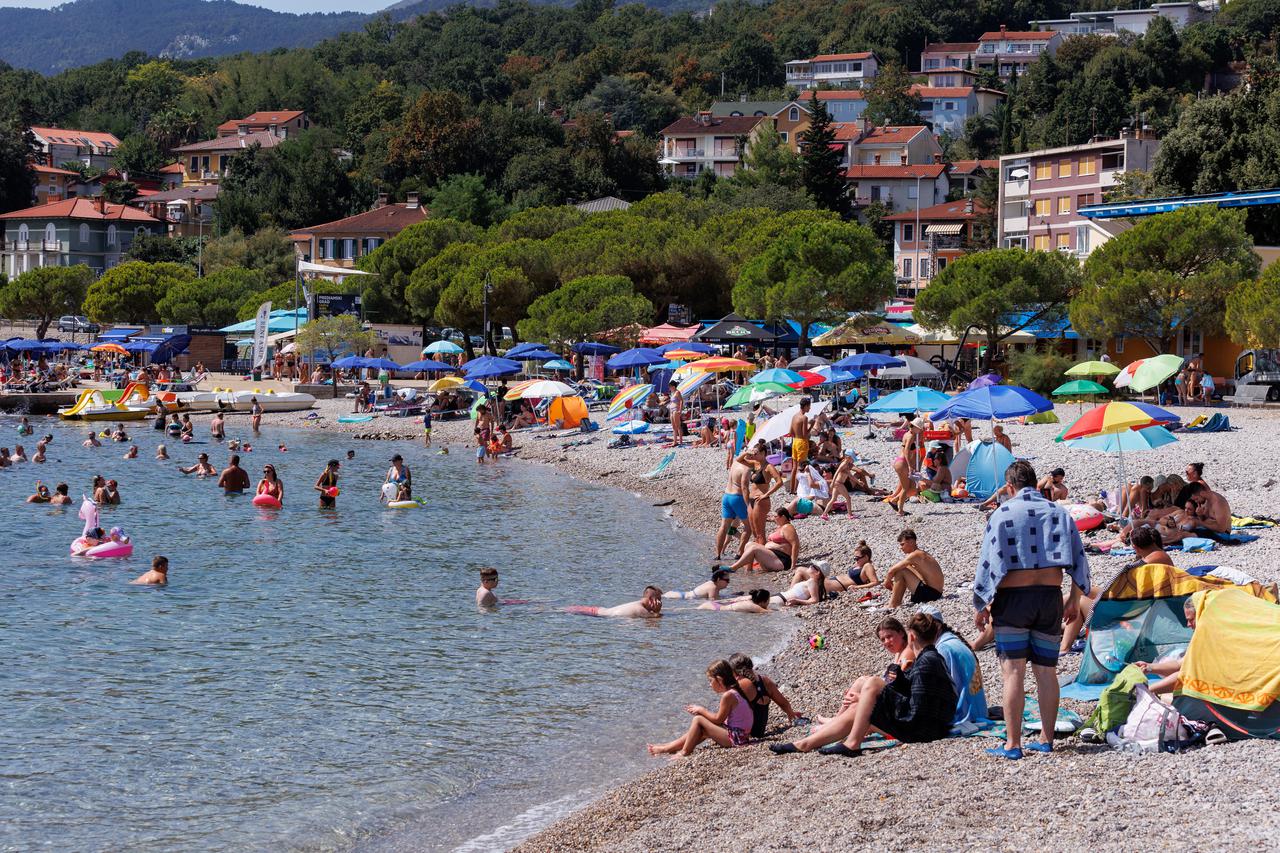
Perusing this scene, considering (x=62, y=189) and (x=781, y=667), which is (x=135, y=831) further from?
(x=62, y=189)

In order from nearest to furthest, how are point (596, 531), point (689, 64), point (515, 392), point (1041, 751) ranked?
point (1041, 751) → point (596, 531) → point (515, 392) → point (689, 64)

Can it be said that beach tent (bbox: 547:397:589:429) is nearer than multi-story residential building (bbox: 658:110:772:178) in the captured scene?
Yes

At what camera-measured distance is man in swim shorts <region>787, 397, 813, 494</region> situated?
22.1 meters

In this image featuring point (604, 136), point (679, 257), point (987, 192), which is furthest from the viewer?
point (604, 136)

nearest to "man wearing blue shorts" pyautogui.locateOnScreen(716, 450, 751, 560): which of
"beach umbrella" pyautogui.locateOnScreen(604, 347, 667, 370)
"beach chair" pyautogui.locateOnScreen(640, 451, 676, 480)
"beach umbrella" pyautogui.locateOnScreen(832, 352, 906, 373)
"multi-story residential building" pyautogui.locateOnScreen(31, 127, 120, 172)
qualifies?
"beach chair" pyautogui.locateOnScreen(640, 451, 676, 480)

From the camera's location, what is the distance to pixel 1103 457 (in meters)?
22.6

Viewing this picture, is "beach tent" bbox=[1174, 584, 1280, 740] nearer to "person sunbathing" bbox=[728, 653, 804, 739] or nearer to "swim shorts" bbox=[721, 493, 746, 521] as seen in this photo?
"person sunbathing" bbox=[728, 653, 804, 739]

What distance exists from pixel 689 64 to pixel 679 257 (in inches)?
3553

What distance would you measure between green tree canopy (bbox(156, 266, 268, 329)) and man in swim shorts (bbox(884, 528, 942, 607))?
56.2m

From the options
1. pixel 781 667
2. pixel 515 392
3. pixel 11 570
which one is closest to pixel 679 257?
pixel 515 392

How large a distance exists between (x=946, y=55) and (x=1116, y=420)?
128 meters

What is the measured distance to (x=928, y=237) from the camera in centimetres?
7612

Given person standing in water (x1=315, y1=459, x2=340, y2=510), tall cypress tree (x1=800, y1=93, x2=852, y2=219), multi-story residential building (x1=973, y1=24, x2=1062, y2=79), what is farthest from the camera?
multi-story residential building (x1=973, y1=24, x2=1062, y2=79)

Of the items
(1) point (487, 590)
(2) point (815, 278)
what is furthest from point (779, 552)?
(2) point (815, 278)
